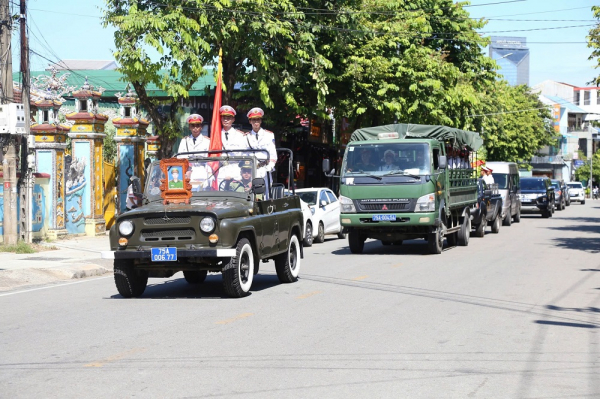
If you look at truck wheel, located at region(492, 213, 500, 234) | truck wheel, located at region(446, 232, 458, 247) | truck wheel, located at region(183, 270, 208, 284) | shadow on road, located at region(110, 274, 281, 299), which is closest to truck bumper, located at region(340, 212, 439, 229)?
truck wheel, located at region(446, 232, 458, 247)

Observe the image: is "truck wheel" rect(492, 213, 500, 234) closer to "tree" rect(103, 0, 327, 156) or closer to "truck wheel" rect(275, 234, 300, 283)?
"tree" rect(103, 0, 327, 156)

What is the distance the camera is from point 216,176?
12.2 meters

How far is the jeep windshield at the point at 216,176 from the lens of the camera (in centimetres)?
1206

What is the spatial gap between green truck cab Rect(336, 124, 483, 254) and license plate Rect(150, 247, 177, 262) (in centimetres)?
863

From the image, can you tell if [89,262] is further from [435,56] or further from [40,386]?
[435,56]

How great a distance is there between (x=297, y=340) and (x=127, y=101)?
19.4 m

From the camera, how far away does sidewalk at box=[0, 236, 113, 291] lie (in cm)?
1450

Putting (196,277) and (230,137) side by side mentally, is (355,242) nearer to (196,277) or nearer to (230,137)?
(196,277)

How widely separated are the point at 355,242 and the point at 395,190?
6.16ft

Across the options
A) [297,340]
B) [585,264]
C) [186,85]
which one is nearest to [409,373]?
[297,340]

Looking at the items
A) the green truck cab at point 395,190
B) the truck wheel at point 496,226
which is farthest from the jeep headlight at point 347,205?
the truck wheel at point 496,226

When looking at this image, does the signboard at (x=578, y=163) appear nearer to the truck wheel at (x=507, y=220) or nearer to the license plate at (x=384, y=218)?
the truck wheel at (x=507, y=220)

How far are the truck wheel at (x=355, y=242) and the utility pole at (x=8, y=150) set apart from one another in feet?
25.1

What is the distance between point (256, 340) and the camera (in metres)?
8.39
